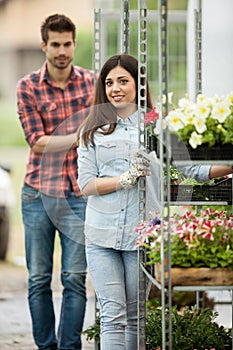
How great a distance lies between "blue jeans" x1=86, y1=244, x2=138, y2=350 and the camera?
167 inches

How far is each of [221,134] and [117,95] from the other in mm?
873

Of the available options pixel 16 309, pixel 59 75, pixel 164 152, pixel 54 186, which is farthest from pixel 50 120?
pixel 16 309

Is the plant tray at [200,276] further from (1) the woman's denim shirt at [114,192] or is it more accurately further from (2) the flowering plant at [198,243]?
(1) the woman's denim shirt at [114,192]

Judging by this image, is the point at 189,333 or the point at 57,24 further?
Result: the point at 57,24

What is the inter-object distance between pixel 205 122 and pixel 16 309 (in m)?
3.90

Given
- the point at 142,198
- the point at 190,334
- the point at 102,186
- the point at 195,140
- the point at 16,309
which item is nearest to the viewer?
the point at 195,140

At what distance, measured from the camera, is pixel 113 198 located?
14.2 ft

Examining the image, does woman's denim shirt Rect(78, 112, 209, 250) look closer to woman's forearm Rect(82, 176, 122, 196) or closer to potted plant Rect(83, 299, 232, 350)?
woman's forearm Rect(82, 176, 122, 196)

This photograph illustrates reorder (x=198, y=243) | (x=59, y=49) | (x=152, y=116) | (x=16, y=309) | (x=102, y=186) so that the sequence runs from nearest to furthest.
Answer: (x=198, y=243) → (x=152, y=116) → (x=102, y=186) → (x=59, y=49) → (x=16, y=309)

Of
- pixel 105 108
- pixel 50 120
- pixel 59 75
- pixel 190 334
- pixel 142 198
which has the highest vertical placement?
pixel 59 75

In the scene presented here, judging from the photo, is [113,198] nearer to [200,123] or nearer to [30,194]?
[200,123]

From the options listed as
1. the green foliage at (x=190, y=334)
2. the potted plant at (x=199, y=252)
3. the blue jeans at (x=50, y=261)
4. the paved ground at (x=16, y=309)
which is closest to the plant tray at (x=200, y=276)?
the potted plant at (x=199, y=252)

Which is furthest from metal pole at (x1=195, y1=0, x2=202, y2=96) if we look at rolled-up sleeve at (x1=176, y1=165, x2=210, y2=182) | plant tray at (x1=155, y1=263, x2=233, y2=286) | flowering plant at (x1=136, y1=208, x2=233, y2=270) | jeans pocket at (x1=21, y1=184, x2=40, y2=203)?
plant tray at (x1=155, y1=263, x2=233, y2=286)

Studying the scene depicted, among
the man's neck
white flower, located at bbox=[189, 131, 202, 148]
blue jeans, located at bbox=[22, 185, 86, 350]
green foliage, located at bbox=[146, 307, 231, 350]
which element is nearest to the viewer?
white flower, located at bbox=[189, 131, 202, 148]
